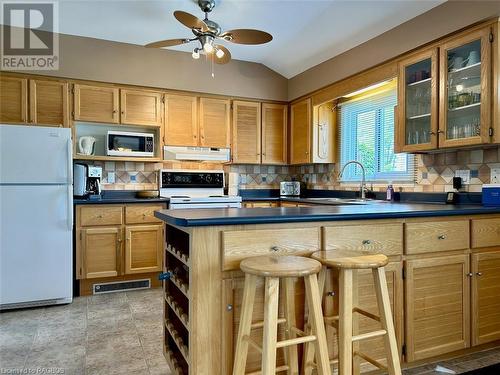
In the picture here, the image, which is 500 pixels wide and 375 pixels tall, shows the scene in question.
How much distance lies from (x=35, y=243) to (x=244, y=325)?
2.42 m

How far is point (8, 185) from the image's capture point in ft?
9.54

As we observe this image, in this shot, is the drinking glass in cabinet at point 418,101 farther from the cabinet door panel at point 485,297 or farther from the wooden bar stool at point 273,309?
the wooden bar stool at point 273,309

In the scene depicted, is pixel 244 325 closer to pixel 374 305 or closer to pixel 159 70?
pixel 374 305

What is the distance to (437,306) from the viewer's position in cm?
204

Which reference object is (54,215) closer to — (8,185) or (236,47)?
(8,185)

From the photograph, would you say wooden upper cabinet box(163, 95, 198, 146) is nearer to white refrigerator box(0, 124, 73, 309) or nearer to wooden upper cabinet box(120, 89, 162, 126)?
wooden upper cabinet box(120, 89, 162, 126)

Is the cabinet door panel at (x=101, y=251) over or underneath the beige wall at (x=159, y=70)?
underneath

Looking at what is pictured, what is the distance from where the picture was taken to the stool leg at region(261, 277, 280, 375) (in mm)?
1279

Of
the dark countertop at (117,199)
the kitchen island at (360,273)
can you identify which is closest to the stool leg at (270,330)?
the kitchen island at (360,273)

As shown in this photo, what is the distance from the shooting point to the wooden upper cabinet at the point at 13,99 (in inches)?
134

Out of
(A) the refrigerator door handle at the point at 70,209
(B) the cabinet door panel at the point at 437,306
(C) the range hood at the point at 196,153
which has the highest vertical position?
(C) the range hood at the point at 196,153

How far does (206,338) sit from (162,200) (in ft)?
7.82

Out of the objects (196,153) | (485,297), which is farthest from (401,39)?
(196,153)

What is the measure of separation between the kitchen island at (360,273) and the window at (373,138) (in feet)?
4.31
